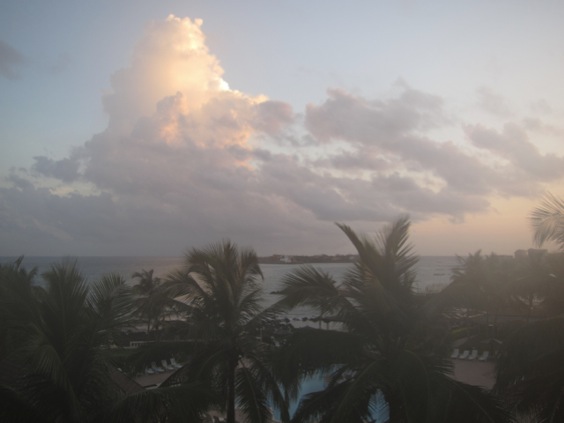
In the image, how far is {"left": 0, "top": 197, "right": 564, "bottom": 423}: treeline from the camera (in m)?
6.64

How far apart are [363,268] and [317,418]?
308 centimetres

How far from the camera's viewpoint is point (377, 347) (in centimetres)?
838

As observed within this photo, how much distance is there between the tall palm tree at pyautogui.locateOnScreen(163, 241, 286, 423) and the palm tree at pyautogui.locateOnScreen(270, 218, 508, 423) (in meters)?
1.24

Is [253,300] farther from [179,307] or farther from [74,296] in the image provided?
[74,296]

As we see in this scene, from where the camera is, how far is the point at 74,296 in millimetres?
7250

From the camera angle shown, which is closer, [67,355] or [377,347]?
[67,355]

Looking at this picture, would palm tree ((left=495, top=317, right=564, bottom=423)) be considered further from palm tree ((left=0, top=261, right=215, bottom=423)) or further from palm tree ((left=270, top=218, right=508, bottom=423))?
palm tree ((left=0, top=261, right=215, bottom=423))

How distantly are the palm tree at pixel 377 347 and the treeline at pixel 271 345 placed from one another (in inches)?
0.9

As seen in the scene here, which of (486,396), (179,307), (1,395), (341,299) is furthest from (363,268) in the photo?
(1,395)

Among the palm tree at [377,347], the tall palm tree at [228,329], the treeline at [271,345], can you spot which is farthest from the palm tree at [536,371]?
the tall palm tree at [228,329]

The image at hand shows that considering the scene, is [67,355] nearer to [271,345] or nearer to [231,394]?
[231,394]

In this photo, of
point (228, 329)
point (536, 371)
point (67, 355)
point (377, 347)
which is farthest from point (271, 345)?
point (536, 371)

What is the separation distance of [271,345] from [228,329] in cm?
117

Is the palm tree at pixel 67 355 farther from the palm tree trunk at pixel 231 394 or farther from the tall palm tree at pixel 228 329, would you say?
the palm tree trunk at pixel 231 394
